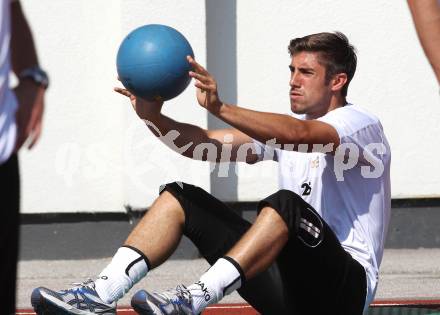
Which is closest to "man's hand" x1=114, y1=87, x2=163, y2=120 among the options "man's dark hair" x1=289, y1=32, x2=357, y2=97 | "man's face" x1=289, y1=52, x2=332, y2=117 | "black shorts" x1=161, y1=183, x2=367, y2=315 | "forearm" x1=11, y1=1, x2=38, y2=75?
"black shorts" x1=161, y1=183, x2=367, y2=315

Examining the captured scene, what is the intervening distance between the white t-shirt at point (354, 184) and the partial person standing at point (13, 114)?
1.94 m

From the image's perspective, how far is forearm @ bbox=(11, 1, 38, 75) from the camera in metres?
3.04

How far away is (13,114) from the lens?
2973 millimetres

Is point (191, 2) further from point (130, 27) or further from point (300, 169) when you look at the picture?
point (300, 169)

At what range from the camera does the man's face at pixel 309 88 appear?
496cm

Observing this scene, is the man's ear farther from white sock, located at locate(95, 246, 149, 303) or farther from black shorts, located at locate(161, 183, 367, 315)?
white sock, located at locate(95, 246, 149, 303)

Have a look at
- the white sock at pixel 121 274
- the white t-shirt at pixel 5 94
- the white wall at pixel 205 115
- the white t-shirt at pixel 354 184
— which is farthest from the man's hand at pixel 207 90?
the white wall at pixel 205 115

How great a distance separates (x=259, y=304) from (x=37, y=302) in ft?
3.08

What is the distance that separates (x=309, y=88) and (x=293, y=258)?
Result: 2.84ft

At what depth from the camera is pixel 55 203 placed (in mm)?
7633

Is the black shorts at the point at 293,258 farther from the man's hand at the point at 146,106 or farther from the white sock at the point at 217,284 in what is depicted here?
the man's hand at the point at 146,106

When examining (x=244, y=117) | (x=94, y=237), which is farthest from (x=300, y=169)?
(x=94, y=237)

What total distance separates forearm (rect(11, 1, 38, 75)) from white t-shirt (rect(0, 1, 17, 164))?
11cm

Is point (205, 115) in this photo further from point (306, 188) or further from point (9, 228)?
point (9, 228)
